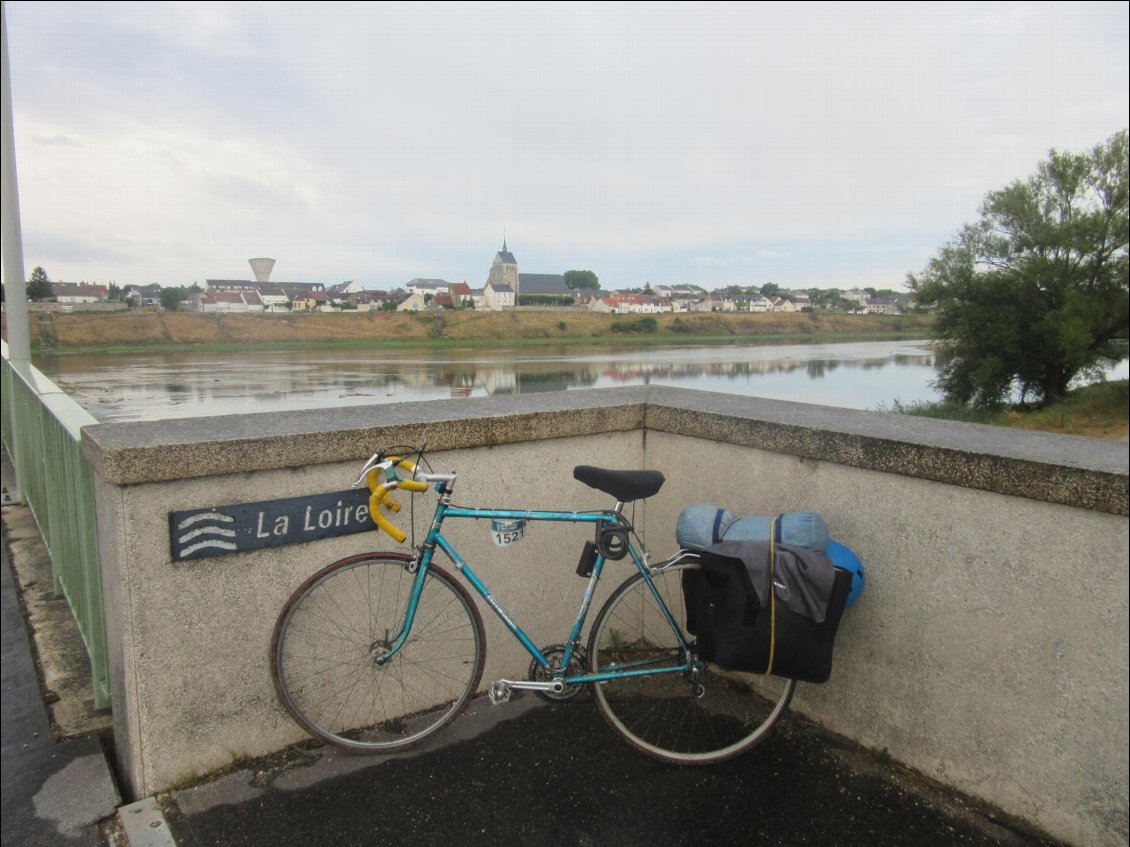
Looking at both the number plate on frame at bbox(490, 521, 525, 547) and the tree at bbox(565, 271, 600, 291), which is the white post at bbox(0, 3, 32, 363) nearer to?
the number plate on frame at bbox(490, 521, 525, 547)

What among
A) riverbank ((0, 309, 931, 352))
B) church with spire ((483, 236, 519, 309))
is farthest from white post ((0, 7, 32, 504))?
church with spire ((483, 236, 519, 309))

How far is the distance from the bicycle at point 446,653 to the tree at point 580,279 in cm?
5629

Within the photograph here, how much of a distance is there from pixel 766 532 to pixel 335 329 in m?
8.02

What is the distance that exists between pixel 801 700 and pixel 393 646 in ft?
5.54

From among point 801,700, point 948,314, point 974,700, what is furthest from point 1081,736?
point 948,314

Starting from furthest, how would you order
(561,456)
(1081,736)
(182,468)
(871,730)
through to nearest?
(561,456) < (871,730) < (182,468) < (1081,736)

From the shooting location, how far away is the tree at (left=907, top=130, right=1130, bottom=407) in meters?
44.1

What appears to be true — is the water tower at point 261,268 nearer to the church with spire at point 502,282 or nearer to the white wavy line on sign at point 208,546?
the white wavy line on sign at point 208,546

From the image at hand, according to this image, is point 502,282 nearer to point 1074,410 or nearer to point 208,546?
point 208,546

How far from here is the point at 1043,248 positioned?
4762 centimetres

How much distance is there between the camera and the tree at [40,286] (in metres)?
10.3

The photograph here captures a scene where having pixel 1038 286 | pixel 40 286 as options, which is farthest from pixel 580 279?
pixel 40 286

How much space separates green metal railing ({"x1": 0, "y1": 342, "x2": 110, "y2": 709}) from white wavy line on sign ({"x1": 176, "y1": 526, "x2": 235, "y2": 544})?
2.04 ft

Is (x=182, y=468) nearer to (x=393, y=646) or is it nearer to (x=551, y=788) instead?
(x=393, y=646)
